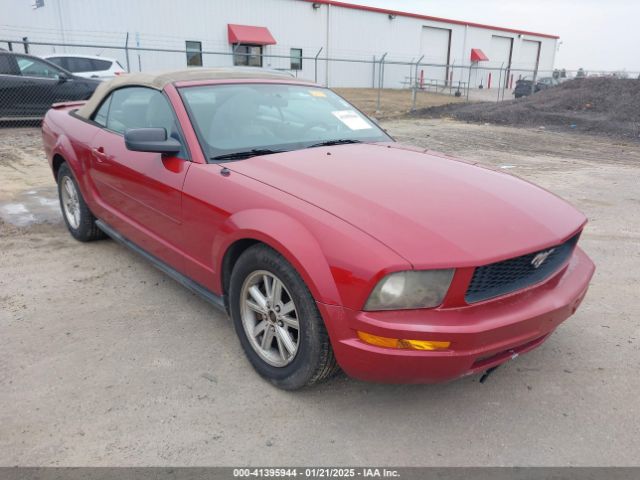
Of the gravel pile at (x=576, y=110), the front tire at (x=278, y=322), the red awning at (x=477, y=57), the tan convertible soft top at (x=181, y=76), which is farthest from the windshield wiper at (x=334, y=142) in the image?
the red awning at (x=477, y=57)

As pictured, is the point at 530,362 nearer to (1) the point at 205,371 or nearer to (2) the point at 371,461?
(2) the point at 371,461

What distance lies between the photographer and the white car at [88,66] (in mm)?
14008

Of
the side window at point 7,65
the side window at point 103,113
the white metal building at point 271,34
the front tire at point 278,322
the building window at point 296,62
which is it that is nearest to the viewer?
the front tire at point 278,322

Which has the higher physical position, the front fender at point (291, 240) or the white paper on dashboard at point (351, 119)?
the white paper on dashboard at point (351, 119)

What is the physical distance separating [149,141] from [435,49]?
41842 millimetres

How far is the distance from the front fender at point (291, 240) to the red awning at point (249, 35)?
2802cm

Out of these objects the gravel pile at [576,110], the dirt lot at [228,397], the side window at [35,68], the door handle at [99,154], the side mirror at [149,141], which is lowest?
the dirt lot at [228,397]

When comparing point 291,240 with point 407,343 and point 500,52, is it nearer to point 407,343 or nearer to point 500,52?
point 407,343

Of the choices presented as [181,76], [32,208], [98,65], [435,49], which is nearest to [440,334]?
[181,76]

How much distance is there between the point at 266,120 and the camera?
11.4 ft

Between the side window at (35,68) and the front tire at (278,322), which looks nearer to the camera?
the front tire at (278,322)

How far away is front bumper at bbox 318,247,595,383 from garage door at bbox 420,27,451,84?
3963cm

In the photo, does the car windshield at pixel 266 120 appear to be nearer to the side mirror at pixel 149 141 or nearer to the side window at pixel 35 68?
the side mirror at pixel 149 141

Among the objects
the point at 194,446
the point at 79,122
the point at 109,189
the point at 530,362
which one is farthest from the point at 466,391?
the point at 79,122
